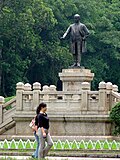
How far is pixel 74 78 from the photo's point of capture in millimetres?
35625

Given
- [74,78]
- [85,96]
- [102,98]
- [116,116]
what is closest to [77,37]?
[74,78]

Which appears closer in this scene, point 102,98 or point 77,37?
point 102,98

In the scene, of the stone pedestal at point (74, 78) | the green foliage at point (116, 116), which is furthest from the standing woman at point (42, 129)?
the stone pedestal at point (74, 78)

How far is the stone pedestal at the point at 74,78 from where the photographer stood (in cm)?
3556

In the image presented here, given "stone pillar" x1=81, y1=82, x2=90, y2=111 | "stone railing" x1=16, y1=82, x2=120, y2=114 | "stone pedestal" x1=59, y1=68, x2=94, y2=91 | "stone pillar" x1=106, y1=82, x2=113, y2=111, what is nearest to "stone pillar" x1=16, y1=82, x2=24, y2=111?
"stone railing" x1=16, y1=82, x2=120, y2=114

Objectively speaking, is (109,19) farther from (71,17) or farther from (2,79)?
(2,79)

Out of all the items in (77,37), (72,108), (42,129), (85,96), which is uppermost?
(77,37)

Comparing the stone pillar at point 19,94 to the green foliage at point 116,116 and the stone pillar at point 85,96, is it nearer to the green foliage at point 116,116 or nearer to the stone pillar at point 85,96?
the stone pillar at point 85,96

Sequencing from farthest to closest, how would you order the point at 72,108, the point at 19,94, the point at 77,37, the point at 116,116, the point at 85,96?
the point at 77,37 → the point at 19,94 → the point at 72,108 → the point at 85,96 → the point at 116,116

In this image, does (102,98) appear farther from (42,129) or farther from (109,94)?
(42,129)

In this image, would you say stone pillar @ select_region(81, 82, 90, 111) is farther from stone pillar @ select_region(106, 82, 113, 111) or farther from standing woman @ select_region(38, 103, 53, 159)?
standing woman @ select_region(38, 103, 53, 159)

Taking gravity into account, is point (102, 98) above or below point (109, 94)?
below

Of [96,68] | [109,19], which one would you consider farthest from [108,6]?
[96,68]

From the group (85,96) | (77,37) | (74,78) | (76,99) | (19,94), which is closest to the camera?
(85,96)
